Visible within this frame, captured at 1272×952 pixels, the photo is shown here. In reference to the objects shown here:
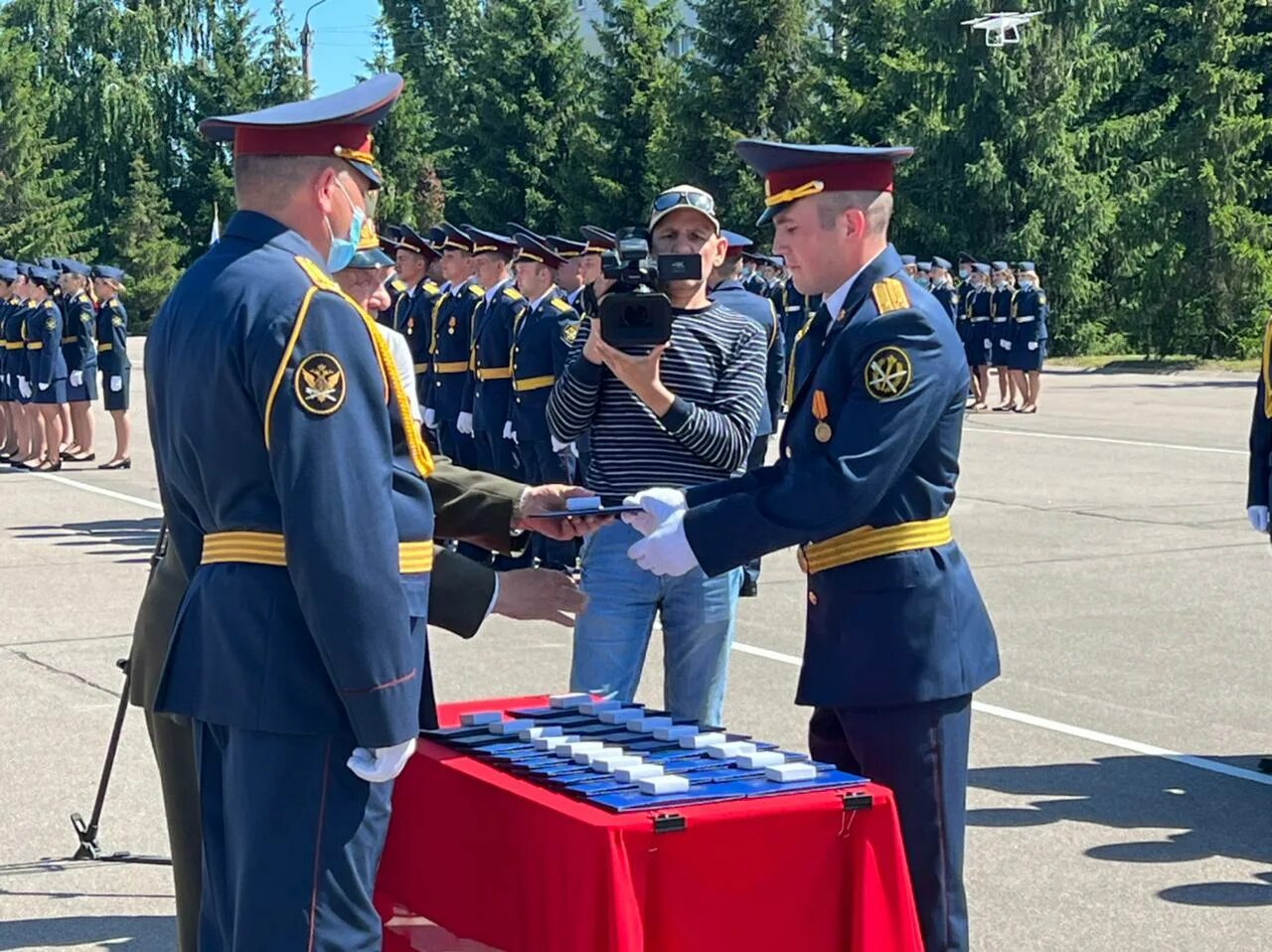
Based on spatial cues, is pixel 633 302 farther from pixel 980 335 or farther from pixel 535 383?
pixel 980 335

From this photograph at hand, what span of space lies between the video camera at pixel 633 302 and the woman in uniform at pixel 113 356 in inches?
549

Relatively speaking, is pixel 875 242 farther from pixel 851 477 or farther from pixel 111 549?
pixel 111 549

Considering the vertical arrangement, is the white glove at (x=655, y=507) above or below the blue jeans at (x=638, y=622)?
above

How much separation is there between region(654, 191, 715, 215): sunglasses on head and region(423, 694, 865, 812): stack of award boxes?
1.50m

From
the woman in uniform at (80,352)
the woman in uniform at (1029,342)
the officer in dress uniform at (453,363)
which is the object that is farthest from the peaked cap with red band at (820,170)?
the woman in uniform at (1029,342)

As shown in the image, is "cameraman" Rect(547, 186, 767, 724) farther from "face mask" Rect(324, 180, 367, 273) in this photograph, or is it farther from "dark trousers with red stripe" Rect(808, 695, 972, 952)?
"face mask" Rect(324, 180, 367, 273)

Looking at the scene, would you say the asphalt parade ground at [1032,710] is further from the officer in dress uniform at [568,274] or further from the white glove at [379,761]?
the officer in dress uniform at [568,274]

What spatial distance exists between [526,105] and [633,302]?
53.2 m

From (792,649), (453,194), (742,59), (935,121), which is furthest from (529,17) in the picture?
(792,649)

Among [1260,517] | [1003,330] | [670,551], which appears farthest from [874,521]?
[1003,330]

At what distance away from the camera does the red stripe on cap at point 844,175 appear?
3.93 m

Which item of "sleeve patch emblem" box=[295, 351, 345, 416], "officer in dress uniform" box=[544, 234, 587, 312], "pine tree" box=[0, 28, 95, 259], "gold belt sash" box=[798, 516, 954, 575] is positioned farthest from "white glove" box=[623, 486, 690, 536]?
"pine tree" box=[0, 28, 95, 259]

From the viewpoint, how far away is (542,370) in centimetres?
1155

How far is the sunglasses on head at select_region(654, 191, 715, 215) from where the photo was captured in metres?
5.04
